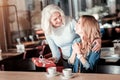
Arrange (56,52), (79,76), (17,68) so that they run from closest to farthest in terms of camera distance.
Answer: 1. (79,76)
2. (56,52)
3. (17,68)

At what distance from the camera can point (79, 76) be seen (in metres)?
2.12

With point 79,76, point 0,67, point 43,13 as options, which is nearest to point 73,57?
point 79,76

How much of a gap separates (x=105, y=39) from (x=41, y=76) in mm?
631

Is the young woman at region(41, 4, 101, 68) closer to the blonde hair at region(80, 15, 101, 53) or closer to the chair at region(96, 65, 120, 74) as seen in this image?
the blonde hair at region(80, 15, 101, 53)

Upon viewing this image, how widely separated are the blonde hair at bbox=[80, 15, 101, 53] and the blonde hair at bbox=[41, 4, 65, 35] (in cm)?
20

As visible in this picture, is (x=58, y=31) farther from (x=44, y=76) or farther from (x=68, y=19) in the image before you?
(x=44, y=76)

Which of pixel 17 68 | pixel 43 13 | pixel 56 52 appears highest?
pixel 43 13

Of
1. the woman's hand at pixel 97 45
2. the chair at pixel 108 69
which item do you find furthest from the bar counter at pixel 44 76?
the woman's hand at pixel 97 45

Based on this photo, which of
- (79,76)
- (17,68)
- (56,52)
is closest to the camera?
(79,76)

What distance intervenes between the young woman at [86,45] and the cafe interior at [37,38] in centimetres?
5

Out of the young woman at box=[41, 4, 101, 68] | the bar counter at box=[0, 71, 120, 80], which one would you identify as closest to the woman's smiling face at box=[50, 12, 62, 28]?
the young woman at box=[41, 4, 101, 68]

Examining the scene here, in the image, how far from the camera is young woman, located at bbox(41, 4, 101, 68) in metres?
2.33

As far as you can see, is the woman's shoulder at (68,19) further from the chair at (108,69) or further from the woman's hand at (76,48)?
the chair at (108,69)

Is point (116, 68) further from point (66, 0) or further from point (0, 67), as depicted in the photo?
point (0, 67)
